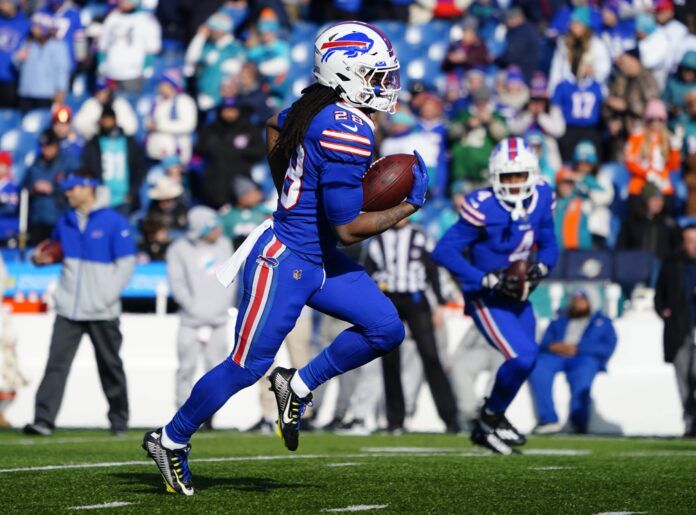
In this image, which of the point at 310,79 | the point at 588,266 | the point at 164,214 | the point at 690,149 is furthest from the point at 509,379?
the point at 310,79

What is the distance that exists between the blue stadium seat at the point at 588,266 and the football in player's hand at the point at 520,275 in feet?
13.6

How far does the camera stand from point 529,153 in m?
8.88

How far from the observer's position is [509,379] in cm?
848

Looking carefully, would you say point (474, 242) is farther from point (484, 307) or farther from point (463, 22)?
point (463, 22)

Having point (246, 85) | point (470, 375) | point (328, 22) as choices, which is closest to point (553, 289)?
point (470, 375)

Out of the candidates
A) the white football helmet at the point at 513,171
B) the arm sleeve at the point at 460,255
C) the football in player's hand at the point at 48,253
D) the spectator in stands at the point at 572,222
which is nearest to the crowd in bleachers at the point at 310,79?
the spectator in stands at the point at 572,222

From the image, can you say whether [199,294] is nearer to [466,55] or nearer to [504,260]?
[504,260]

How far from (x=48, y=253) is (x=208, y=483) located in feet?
14.6

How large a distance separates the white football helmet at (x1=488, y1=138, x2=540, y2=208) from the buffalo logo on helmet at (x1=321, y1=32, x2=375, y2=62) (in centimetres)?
287

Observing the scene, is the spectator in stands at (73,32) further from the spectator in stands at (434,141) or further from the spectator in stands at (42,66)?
the spectator in stands at (434,141)

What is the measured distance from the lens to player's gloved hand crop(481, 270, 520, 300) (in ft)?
27.8

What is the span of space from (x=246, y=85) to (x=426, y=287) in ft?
14.0

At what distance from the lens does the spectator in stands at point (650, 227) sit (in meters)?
13.4

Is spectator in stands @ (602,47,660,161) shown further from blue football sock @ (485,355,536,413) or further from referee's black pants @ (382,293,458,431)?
blue football sock @ (485,355,536,413)
